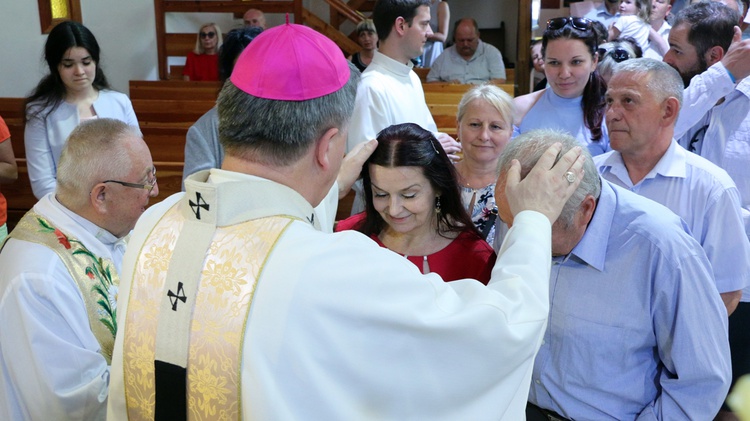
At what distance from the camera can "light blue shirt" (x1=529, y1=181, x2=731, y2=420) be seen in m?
1.84

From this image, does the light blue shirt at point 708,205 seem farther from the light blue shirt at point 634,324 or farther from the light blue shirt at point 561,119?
the light blue shirt at point 561,119

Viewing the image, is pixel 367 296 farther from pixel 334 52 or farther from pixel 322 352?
pixel 334 52

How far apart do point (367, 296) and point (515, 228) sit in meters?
0.43

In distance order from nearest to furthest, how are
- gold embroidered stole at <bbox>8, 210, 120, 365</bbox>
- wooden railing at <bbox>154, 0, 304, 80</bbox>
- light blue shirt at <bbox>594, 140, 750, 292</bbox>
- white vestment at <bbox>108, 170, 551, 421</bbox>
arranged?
white vestment at <bbox>108, 170, 551, 421</bbox> < gold embroidered stole at <bbox>8, 210, 120, 365</bbox> < light blue shirt at <bbox>594, 140, 750, 292</bbox> < wooden railing at <bbox>154, 0, 304, 80</bbox>

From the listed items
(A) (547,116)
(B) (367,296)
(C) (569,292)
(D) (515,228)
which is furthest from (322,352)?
(A) (547,116)

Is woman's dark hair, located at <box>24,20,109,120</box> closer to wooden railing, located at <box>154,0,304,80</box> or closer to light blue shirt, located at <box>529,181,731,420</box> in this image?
light blue shirt, located at <box>529,181,731,420</box>

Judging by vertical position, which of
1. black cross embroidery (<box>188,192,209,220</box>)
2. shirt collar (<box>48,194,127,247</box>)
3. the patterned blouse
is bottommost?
the patterned blouse

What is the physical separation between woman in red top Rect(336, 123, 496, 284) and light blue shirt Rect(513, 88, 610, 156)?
1002 millimetres

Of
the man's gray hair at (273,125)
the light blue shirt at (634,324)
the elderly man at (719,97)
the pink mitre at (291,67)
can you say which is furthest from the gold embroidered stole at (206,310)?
the elderly man at (719,97)

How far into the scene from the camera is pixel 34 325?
6.09ft

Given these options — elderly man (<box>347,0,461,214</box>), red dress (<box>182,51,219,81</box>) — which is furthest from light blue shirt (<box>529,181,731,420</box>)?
red dress (<box>182,51,219,81</box>)

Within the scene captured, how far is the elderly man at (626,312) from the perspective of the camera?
6.05 ft

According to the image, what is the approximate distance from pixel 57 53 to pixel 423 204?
2.23 m

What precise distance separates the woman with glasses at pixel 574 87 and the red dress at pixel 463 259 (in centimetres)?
107
